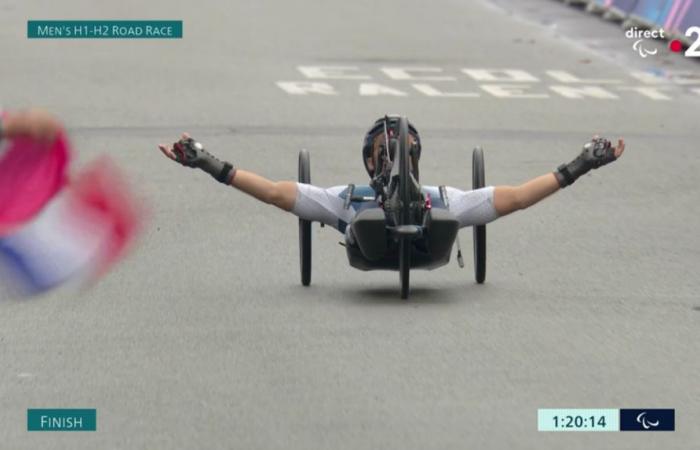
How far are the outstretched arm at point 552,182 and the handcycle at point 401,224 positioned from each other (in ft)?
0.99

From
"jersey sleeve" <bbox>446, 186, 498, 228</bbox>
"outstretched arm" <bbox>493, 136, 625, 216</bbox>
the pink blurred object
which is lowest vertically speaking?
"jersey sleeve" <bbox>446, 186, 498, 228</bbox>

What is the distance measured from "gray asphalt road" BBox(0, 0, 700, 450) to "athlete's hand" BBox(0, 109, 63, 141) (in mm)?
2202

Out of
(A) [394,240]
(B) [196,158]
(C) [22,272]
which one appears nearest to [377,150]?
(A) [394,240]

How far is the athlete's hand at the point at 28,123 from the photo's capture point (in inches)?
235

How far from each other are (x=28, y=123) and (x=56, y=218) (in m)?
0.54

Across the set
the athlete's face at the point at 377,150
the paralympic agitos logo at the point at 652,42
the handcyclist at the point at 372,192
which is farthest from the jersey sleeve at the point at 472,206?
the paralympic agitos logo at the point at 652,42

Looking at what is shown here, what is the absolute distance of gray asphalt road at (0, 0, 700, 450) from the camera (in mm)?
8523

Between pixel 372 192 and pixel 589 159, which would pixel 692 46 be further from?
pixel 589 159

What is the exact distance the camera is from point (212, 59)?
23266 millimetres

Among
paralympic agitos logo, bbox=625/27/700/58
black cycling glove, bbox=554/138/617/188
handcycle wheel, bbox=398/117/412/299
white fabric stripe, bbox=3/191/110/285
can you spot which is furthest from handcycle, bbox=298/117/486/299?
paralympic agitos logo, bbox=625/27/700/58

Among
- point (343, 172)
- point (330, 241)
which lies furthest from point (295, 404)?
point (343, 172)

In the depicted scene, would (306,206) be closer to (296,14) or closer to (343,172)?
(343,172)

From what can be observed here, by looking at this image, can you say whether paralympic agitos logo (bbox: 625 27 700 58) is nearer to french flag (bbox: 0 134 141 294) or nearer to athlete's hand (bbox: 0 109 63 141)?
french flag (bbox: 0 134 141 294)

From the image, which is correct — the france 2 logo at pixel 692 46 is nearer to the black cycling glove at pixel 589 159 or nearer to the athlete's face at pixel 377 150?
the athlete's face at pixel 377 150
